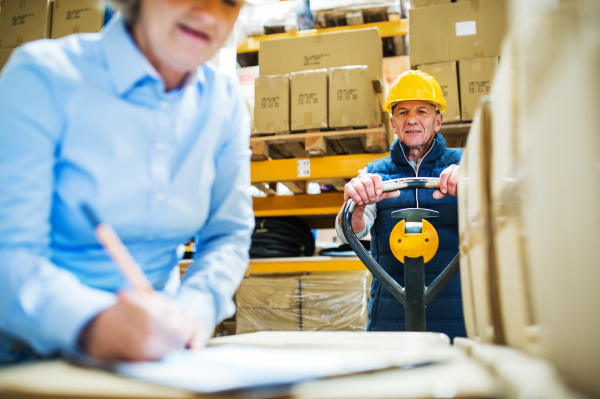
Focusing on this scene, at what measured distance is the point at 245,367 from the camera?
446mm

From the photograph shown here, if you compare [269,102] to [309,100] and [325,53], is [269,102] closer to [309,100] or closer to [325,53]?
[309,100]

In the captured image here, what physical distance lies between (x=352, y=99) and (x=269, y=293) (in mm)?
1650

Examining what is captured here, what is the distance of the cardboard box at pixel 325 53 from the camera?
330 centimetres

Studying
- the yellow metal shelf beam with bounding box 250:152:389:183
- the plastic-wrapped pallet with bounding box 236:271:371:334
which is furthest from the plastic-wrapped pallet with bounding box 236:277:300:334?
the yellow metal shelf beam with bounding box 250:152:389:183

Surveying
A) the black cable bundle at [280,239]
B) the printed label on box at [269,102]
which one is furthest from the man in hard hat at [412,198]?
the black cable bundle at [280,239]

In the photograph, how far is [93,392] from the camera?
14.8 inches

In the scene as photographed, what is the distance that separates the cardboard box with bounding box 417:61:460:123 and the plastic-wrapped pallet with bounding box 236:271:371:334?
1.32 metres

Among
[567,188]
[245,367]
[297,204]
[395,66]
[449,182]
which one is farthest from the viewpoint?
[395,66]

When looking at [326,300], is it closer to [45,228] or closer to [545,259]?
[45,228]

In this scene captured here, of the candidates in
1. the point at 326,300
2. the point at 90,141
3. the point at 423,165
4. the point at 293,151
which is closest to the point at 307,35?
the point at 293,151

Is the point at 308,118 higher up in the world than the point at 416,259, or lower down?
higher up

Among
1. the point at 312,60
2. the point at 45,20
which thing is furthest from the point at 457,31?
the point at 45,20

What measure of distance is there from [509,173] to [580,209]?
169mm

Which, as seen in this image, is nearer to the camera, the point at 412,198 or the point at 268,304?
the point at 412,198
